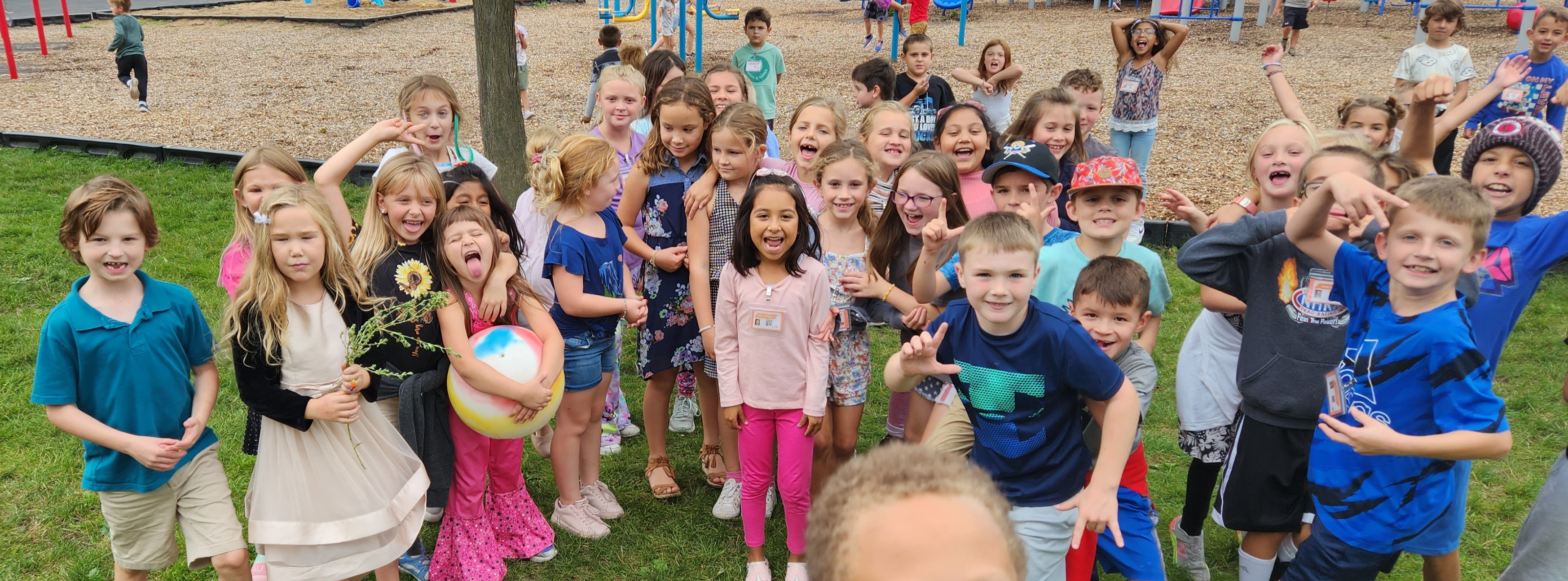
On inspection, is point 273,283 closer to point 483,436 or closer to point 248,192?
point 248,192

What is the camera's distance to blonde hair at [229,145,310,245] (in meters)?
3.75

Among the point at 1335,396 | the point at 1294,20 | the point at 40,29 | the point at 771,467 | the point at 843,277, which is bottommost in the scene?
the point at 771,467

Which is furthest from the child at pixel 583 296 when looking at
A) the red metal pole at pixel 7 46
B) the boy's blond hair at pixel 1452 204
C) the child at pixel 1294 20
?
the child at pixel 1294 20

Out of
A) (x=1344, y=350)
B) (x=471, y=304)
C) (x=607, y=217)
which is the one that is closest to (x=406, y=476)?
(x=471, y=304)

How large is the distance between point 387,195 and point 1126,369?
2.76m

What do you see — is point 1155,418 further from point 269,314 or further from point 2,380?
point 2,380

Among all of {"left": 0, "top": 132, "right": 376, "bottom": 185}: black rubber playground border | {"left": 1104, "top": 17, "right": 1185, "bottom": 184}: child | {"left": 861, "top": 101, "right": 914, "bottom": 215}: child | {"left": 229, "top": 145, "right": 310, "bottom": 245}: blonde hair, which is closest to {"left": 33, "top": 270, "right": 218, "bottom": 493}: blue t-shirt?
{"left": 229, "top": 145, "right": 310, "bottom": 245}: blonde hair

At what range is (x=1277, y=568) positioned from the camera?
3768mm

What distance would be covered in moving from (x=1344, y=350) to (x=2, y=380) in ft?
21.0

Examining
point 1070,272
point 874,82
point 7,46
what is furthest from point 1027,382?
point 7,46

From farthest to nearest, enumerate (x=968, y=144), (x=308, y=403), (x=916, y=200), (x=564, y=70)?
(x=564, y=70), (x=968, y=144), (x=916, y=200), (x=308, y=403)

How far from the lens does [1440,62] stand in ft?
27.4

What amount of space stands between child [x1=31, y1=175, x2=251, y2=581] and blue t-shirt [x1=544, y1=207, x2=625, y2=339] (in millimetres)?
1278

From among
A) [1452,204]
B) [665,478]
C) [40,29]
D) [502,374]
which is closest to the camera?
[1452,204]
